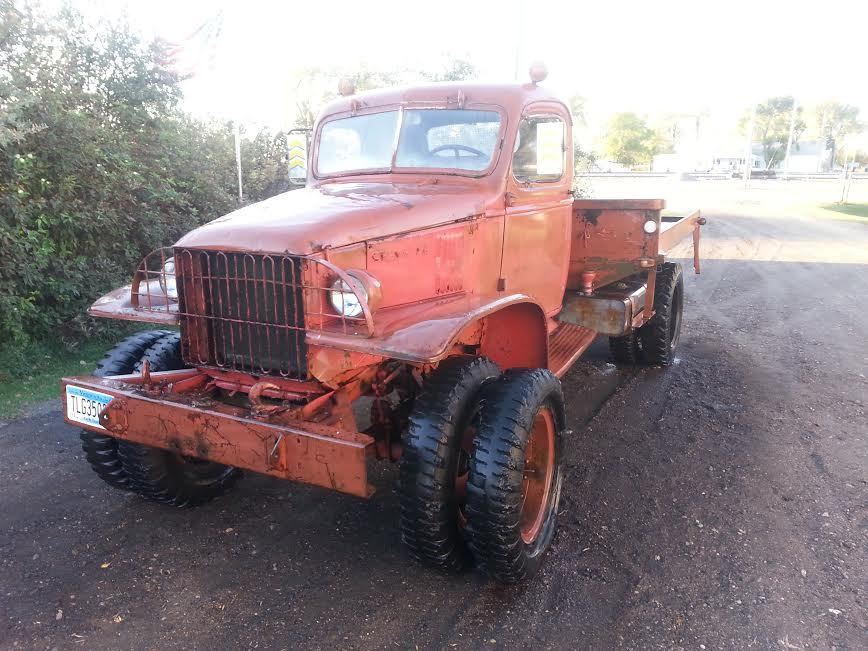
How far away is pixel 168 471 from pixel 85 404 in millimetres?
709

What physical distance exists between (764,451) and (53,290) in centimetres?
638

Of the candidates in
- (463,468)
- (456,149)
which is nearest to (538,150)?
(456,149)

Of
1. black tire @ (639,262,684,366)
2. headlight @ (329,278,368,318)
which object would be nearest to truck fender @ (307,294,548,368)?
headlight @ (329,278,368,318)

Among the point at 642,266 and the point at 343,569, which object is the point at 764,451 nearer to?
the point at 642,266

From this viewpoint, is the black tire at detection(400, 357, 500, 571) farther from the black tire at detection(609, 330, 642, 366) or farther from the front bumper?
the black tire at detection(609, 330, 642, 366)

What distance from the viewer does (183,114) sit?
30.3 ft

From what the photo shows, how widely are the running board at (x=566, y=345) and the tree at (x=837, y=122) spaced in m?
66.0

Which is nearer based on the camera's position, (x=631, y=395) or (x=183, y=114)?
(x=631, y=395)

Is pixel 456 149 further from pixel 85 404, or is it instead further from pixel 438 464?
pixel 85 404

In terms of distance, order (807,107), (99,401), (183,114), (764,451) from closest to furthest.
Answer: (99,401)
(764,451)
(183,114)
(807,107)

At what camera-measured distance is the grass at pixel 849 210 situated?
20.0m

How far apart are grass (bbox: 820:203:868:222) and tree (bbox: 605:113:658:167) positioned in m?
28.1

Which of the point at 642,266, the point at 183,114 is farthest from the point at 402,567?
the point at 183,114

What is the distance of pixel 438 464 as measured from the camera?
273 cm
